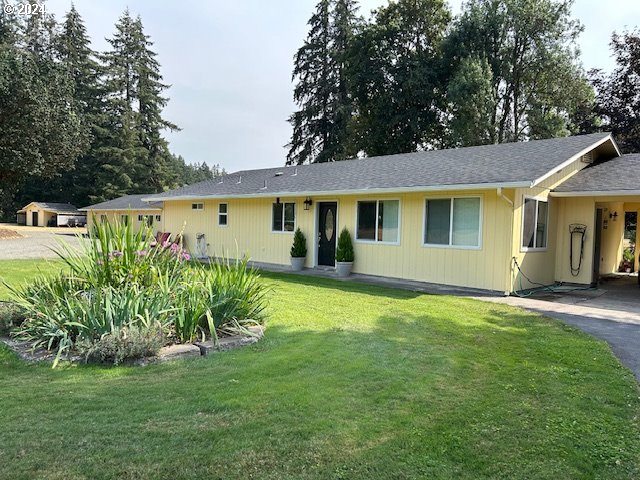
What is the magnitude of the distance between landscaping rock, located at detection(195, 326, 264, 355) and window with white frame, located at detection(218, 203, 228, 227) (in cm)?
1100

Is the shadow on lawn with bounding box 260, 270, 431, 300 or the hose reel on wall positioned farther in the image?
the hose reel on wall

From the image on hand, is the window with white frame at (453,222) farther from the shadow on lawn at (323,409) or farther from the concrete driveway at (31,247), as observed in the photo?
the concrete driveway at (31,247)

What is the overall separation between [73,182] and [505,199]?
173ft

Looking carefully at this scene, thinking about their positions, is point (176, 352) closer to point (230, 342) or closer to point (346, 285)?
point (230, 342)

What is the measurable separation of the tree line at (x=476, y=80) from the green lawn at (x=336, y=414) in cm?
2160

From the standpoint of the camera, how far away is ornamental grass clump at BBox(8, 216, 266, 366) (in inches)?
184

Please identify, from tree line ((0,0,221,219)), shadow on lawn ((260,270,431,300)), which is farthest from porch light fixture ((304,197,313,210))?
tree line ((0,0,221,219))

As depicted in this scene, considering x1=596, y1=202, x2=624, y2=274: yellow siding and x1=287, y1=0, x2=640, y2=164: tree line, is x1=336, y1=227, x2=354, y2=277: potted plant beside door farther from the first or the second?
x1=287, y1=0, x2=640, y2=164: tree line

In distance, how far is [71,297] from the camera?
5234 millimetres

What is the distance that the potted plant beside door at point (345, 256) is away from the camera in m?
12.1

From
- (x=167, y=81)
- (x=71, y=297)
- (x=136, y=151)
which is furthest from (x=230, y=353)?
(x=167, y=81)

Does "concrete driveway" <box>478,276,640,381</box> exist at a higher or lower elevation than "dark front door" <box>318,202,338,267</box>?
lower
